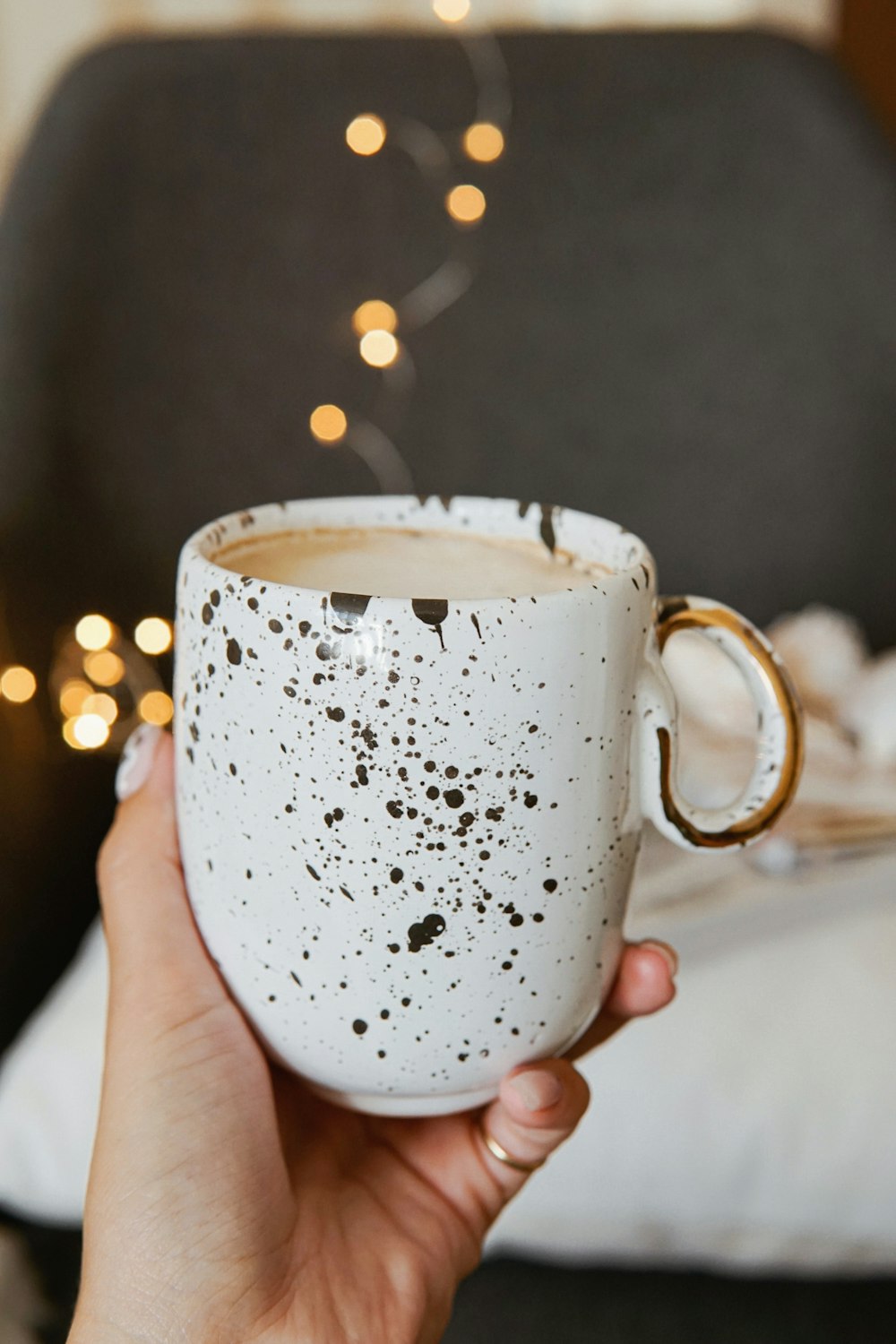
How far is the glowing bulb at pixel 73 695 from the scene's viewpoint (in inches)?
39.7

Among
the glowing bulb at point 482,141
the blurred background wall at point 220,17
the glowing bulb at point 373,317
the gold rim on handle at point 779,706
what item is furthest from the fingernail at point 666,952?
the blurred background wall at point 220,17

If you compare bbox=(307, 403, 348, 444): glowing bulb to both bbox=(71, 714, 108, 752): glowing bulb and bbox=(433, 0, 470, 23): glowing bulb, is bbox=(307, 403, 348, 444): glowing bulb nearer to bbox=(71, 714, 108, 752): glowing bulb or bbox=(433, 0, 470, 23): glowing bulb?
bbox=(71, 714, 108, 752): glowing bulb

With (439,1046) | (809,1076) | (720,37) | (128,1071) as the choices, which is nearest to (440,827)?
(439,1046)

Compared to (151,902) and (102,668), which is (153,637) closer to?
(102,668)

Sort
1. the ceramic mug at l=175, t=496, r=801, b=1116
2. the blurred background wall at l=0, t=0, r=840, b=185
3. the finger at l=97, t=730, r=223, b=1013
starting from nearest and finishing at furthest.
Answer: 1. the ceramic mug at l=175, t=496, r=801, b=1116
2. the finger at l=97, t=730, r=223, b=1013
3. the blurred background wall at l=0, t=0, r=840, b=185

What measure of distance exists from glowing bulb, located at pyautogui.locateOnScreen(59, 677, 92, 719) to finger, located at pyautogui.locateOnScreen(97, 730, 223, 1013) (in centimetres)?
46

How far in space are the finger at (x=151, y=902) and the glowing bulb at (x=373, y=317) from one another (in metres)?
0.76

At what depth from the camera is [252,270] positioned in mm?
1199

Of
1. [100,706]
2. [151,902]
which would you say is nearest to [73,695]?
[100,706]

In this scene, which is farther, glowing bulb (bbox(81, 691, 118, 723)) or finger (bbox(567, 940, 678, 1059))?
glowing bulb (bbox(81, 691, 118, 723))

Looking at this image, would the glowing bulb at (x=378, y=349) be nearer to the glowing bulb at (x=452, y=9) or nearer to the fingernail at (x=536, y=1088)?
the glowing bulb at (x=452, y=9)

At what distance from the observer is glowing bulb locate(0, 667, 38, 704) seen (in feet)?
3.07

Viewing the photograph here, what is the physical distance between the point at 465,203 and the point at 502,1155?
3.30 ft

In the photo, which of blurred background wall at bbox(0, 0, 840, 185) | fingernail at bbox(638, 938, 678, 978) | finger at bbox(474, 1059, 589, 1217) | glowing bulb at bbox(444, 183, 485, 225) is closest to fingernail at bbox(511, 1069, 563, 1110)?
finger at bbox(474, 1059, 589, 1217)
